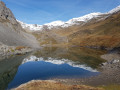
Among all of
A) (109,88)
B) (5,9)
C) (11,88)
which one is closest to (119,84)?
(109,88)

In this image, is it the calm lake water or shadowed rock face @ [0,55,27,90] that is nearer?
shadowed rock face @ [0,55,27,90]

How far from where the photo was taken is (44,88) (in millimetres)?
23641

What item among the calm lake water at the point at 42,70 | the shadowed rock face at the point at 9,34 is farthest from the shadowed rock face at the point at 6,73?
the shadowed rock face at the point at 9,34

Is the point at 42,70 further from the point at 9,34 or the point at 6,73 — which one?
the point at 9,34

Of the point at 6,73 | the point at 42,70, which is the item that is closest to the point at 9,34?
the point at 6,73

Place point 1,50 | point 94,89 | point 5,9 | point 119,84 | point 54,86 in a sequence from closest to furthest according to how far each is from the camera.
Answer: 1. point 94,89
2. point 54,86
3. point 119,84
4. point 1,50
5. point 5,9

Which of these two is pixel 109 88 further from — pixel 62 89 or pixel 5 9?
pixel 5 9

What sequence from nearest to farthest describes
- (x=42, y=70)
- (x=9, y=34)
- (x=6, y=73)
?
1. (x=6, y=73)
2. (x=42, y=70)
3. (x=9, y=34)

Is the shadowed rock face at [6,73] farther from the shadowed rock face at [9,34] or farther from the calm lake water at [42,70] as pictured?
the shadowed rock face at [9,34]

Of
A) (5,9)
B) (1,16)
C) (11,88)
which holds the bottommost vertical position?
(11,88)

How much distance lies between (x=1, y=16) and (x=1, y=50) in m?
96.4

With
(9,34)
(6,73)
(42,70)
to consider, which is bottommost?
(42,70)

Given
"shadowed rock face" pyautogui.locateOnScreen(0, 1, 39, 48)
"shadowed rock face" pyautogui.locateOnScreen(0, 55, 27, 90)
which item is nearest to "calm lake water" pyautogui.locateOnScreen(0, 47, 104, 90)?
"shadowed rock face" pyautogui.locateOnScreen(0, 55, 27, 90)

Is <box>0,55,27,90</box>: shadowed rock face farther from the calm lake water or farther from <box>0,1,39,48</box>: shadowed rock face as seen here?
<box>0,1,39,48</box>: shadowed rock face
